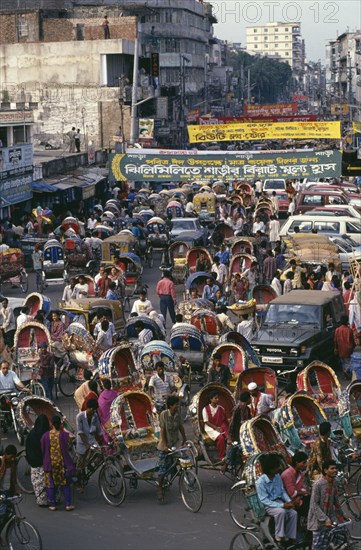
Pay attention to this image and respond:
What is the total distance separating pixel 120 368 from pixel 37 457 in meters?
5.38

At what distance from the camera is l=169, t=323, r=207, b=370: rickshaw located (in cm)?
2236

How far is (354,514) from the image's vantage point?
14.7 metres

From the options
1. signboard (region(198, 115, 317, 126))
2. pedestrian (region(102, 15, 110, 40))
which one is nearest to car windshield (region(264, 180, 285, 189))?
pedestrian (region(102, 15, 110, 40))

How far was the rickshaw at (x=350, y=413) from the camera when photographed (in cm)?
1684

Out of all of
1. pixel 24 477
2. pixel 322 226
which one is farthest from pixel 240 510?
pixel 322 226

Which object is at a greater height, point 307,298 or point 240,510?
point 307,298

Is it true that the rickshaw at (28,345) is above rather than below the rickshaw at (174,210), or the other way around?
above

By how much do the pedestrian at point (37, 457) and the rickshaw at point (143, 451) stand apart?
0.99 m

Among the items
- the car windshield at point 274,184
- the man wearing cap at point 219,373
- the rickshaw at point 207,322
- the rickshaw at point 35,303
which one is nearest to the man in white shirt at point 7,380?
the man wearing cap at point 219,373

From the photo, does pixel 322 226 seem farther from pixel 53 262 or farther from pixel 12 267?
pixel 12 267

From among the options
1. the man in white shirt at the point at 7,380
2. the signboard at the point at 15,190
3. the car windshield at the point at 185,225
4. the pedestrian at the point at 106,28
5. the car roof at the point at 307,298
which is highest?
the pedestrian at the point at 106,28

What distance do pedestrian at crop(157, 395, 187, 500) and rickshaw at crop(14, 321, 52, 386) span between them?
5.73m

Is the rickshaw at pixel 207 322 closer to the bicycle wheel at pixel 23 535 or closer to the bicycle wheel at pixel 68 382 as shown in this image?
the bicycle wheel at pixel 68 382

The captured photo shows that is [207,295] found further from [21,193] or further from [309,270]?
[21,193]
